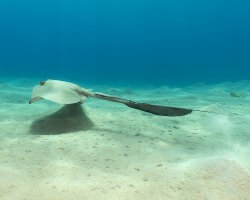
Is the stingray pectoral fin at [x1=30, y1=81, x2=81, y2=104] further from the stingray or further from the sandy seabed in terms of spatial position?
the sandy seabed

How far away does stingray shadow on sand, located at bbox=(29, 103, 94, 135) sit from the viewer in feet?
12.6

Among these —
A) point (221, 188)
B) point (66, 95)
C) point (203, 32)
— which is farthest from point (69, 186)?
point (203, 32)

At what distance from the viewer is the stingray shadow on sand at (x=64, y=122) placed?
3.84 metres

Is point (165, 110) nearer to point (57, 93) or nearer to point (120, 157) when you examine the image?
point (120, 157)

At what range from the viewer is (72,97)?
3766 millimetres

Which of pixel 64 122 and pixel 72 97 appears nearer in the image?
pixel 72 97

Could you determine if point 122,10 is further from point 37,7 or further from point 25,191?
point 25,191

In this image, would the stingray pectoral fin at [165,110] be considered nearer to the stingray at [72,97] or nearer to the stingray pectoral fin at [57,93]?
the stingray at [72,97]

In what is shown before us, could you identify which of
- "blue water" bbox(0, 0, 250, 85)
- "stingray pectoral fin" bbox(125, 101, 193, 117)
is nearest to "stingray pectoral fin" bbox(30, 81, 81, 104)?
"stingray pectoral fin" bbox(125, 101, 193, 117)

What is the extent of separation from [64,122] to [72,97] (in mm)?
499

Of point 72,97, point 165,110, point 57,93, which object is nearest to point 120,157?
point 165,110

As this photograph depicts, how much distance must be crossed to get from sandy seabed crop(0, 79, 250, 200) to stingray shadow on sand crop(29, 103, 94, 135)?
14 mm

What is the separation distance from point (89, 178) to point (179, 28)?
273 feet

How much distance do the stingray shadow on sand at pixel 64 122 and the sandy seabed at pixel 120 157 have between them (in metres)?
0.01
